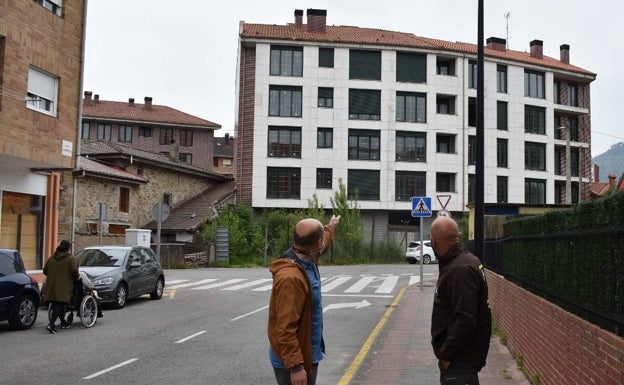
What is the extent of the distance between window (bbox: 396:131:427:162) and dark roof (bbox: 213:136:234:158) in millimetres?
40230

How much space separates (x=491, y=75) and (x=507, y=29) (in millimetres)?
9728

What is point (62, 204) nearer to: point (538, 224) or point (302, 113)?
point (538, 224)

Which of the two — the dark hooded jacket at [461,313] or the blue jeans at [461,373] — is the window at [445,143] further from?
the blue jeans at [461,373]

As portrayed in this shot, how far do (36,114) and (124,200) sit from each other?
1879cm

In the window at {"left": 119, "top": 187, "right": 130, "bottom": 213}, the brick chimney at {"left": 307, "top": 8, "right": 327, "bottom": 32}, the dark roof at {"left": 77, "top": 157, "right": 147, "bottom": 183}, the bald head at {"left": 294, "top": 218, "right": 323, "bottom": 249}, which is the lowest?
the bald head at {"left": 294, "top": 218, "right": 323, "bottom": 249}

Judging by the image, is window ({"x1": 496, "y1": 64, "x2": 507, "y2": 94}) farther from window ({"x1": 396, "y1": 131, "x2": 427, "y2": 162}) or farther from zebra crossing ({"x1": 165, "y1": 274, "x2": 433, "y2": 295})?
zebra crossing ({"x1": 165, "y1": 274, "x2": 433, "y2": 295})

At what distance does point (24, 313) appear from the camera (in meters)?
12.2

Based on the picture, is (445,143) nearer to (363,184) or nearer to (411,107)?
(411,107)

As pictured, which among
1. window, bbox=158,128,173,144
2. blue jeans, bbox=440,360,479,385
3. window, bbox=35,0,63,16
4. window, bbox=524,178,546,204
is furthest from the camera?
window, bbox=158,128,173,144

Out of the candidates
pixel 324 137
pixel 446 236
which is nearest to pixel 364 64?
pixel 324 137

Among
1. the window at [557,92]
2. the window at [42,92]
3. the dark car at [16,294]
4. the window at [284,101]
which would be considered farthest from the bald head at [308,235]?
the window at [557,92]

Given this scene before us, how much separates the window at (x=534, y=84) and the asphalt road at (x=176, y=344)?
3910cm

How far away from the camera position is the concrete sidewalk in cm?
757

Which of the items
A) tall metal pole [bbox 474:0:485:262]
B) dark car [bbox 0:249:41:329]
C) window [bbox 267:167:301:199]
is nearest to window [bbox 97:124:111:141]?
window [bbox 267:167:301:199]
